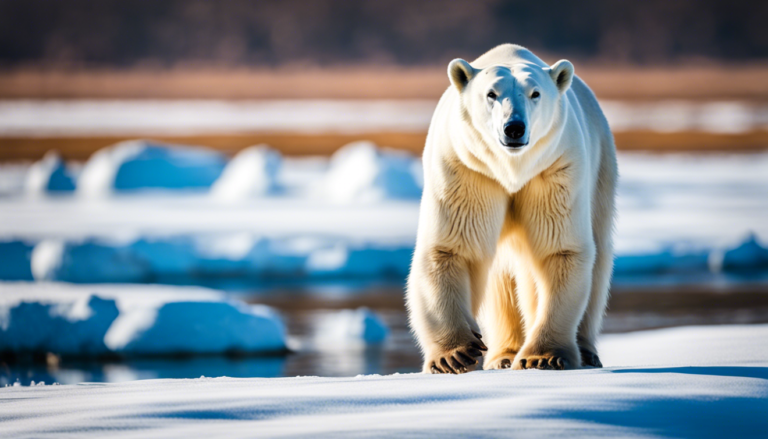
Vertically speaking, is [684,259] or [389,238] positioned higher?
[389,238]

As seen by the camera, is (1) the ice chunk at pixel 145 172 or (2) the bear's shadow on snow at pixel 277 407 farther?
(1) the ice chunk at pixel 145 172

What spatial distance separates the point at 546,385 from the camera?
2480 mm

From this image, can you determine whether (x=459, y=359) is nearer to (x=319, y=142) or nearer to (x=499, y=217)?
(x=499, y=217)

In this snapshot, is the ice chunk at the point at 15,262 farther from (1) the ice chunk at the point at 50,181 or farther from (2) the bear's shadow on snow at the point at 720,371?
(2) the bear's shadow on snow at the point at 720,371

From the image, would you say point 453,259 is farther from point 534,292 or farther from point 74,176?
point 74,176

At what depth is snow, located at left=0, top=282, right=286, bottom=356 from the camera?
661 cm

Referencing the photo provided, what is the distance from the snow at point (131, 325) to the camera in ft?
21.7

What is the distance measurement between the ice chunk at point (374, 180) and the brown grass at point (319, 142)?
15.7 meters

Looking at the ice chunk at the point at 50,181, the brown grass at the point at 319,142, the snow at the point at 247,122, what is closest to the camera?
the ice chunk at the point at 50,181

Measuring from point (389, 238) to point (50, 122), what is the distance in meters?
43.7

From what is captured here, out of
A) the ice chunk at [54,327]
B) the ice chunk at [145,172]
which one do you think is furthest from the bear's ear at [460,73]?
the ice chunk at [145,172]

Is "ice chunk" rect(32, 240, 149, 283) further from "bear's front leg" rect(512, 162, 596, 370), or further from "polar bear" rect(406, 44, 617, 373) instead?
"bear's front leg" rect(512, 162, 596, 370)

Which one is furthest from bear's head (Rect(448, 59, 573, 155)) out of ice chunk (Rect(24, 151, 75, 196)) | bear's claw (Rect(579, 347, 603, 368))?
ice chunk (Rect(24, 151, 75, 196))

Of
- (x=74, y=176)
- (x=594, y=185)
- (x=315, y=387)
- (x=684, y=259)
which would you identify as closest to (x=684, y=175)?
(x=684, y=259)
